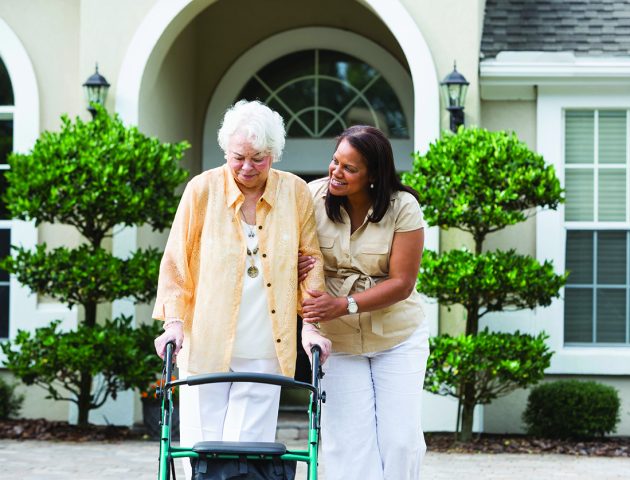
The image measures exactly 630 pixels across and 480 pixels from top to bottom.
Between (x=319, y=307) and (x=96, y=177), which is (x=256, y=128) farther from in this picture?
(x=96, y=177)

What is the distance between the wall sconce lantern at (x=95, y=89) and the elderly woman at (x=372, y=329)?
16.4 feet

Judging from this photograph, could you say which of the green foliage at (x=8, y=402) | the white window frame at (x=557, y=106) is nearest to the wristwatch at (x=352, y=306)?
the white window frame at (x=557, y=106)

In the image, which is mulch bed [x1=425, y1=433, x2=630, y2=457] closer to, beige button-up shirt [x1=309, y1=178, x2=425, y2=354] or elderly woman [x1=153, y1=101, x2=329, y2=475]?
beige button-up shirt [x1=309, y1=178, x2=425, y2=354]

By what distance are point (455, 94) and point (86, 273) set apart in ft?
10.8

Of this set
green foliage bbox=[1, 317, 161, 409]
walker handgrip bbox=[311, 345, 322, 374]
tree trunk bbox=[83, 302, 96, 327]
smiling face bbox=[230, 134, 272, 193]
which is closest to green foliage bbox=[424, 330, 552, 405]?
green foliage bbox=[1, 317, 161, 409]

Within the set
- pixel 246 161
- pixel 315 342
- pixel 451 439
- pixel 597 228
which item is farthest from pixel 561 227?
pixel 246 161

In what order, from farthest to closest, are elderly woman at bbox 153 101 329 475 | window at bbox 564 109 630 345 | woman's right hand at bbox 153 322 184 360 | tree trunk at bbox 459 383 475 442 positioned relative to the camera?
window at bbox 564 109 630 345, tree trunk at bbox 459 383 475 442, elderly woman at bbox 153 101 329 475, woman's right hand at bbox 153 322 184 360

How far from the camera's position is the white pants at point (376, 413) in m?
4.90

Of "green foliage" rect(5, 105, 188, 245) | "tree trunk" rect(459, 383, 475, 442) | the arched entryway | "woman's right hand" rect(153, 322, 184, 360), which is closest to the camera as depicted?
"woman's right hand" rect(153, 322, 184, 360)

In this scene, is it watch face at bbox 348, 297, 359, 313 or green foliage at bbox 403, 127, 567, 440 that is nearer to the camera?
watch face at bbox 348, 297, 359, 313

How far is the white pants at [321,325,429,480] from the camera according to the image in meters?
4.90

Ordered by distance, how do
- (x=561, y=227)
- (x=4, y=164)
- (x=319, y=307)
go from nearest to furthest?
(x=319, y=307) < (x=561, y=227) < (x=4, y=164)

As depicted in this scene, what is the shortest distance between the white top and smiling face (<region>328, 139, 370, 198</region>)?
1.66ft

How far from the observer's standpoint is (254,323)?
461 cm
